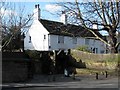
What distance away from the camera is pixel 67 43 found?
196 feet

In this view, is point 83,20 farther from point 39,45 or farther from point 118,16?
point 39,45

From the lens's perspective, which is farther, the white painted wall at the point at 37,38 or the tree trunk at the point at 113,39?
the white painted wall at the point at 37,38

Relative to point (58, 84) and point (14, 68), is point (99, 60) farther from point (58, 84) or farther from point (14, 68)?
point (58, 84)

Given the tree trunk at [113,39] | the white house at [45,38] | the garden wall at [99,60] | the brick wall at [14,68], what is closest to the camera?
the brick wall at [14,68]

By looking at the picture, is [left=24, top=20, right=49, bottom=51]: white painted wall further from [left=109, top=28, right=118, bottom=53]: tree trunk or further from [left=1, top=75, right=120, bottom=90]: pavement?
[left=1, top=75, right=120, bottom=90]: pavement

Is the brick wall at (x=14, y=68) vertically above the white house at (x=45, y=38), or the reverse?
the white house at (x=45, y=38)

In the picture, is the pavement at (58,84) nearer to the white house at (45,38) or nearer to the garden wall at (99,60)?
the garden wall at (99,60)

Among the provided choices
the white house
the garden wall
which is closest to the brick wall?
the garden wall

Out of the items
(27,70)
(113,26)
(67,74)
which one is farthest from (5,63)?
(113,26)

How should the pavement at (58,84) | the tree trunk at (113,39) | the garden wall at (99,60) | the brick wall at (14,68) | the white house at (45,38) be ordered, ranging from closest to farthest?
the pavement at (58,84), the brick wall at (14,68), the garden wall at (99,60), the tree trunk at (113,39), the white house at (45,38)

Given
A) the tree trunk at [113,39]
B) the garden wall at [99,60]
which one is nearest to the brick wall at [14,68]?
the garden wall at [99,60]

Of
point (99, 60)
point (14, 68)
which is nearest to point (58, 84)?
point (14, 68)

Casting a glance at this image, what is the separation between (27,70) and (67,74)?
5950 mm

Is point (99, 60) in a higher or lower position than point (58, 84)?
higher
